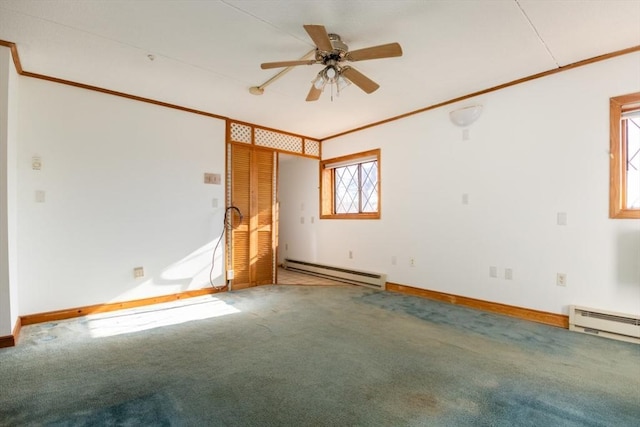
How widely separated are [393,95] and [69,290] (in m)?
4.19

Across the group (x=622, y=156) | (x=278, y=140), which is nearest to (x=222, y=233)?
(x=278, y=140)

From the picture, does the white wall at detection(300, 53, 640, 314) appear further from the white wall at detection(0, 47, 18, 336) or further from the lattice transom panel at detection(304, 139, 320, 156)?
the white wall at detection(0, 47, 18, 336)

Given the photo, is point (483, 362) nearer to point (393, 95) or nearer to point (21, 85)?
point (393, 95)

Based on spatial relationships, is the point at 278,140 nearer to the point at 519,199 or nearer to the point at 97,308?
the point at 97,308

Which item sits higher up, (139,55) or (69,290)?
(139,55)

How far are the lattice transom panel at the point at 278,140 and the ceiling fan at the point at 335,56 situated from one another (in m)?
2.17

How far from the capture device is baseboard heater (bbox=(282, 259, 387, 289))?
14.9ft

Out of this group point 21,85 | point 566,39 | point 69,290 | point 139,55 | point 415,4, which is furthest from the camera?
point 69,290

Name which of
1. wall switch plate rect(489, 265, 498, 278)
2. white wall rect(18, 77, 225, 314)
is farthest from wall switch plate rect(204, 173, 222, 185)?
wall switch plate rect(489, 265, 498, 278)

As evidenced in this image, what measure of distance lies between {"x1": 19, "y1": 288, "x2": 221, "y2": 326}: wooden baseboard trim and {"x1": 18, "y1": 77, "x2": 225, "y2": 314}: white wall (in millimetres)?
56

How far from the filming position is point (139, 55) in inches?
106

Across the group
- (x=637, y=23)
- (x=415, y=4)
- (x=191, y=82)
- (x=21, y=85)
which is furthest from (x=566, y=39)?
(x=21, y=85)

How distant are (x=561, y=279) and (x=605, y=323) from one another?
0.46 m

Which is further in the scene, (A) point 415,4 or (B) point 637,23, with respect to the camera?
(B) point 637,23
